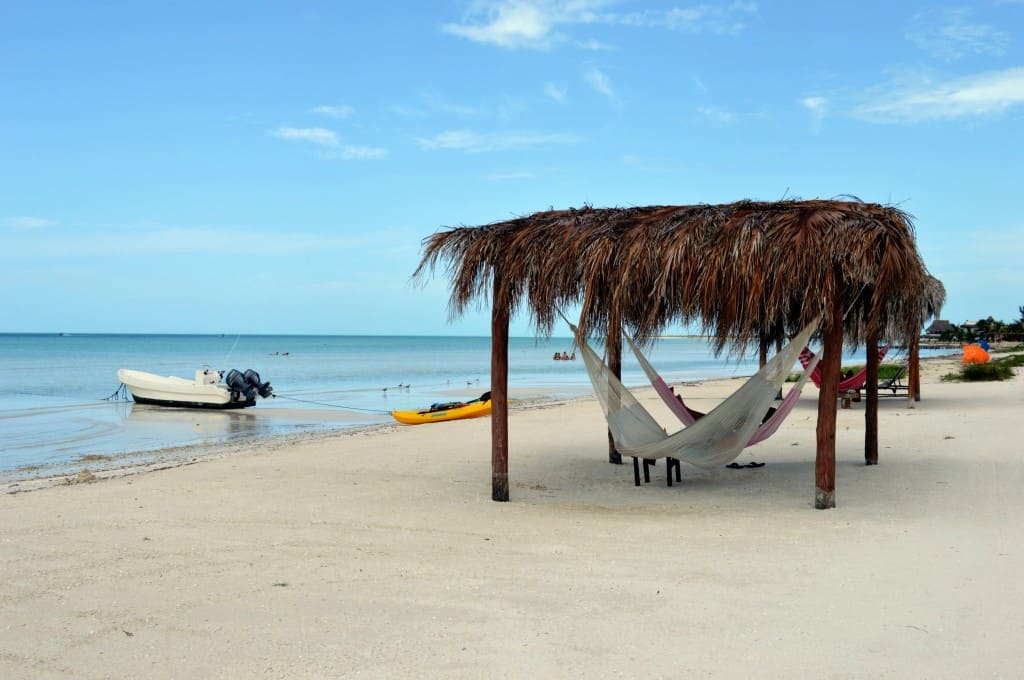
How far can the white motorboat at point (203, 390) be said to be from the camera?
1522 centimetres

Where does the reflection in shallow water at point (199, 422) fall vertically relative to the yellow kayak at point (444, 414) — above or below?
below

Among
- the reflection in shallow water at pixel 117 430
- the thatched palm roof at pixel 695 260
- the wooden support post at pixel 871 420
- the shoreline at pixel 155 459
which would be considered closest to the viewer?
the thatched palm roof at pixel 695 260

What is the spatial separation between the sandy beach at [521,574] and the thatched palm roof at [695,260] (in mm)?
1206

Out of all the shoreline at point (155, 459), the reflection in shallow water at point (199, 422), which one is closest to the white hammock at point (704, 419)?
the shoreline at point (155, 459)

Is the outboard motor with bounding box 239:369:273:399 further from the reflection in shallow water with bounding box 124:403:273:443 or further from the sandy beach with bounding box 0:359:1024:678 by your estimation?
the sandy beach with bounding box 0:359:1024:678

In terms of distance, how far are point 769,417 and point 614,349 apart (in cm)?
113

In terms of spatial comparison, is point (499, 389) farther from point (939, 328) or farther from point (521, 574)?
Result: point (939, 328)

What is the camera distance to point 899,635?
114 inches

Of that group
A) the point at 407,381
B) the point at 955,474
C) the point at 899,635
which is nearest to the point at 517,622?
the point at 899,635

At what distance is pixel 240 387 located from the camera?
1515 centimetres

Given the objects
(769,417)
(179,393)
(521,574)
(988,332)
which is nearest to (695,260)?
(769,417)

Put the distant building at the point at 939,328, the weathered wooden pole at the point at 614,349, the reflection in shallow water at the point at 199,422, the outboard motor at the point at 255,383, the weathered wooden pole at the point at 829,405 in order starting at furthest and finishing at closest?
the distant building at the point at 939,328 → the outboard motor at the point at 255,383 → the reflection in shallow water at the point at 199,422 → the weathered wooden pole at the point at 614,349 → the weathered wooden pole at the point at 829,405

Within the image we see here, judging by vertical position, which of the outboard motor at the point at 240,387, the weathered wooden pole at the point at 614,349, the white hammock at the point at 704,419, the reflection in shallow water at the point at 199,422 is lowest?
the reflection in shallow water at the point at 199,422

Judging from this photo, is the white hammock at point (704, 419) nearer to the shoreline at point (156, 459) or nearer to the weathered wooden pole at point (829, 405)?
the weathered wooden pole at point (829, 405)
